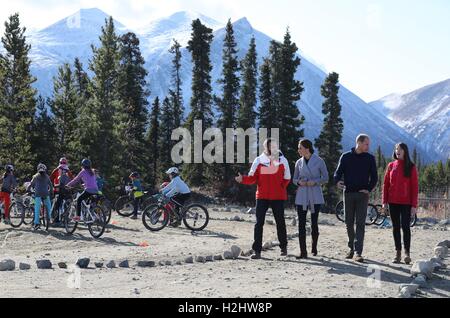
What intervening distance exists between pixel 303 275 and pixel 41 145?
37.8 meters

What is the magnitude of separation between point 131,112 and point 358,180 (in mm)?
43957

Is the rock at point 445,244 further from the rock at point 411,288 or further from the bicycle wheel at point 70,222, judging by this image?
the bicycle wheel at point 70,222

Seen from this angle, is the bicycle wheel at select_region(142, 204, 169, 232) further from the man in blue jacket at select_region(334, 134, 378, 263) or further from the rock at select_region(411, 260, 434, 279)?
the rock at select_region(411, 260, 434, 279)

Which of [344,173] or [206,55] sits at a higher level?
[206,55]

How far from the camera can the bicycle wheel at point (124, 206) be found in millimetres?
21578

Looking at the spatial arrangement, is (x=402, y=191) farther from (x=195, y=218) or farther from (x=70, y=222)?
(x=70, y=222)

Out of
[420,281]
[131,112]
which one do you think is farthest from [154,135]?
[420,281]

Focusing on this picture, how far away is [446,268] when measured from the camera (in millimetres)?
9711

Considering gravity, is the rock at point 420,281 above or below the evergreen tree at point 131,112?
below

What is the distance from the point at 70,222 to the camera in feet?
50.2

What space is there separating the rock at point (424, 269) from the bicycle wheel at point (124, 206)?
1460 centimetres

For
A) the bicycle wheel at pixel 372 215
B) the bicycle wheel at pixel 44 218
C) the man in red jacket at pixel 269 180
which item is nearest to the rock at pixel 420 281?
the man in red jacket at pixel 269 180
